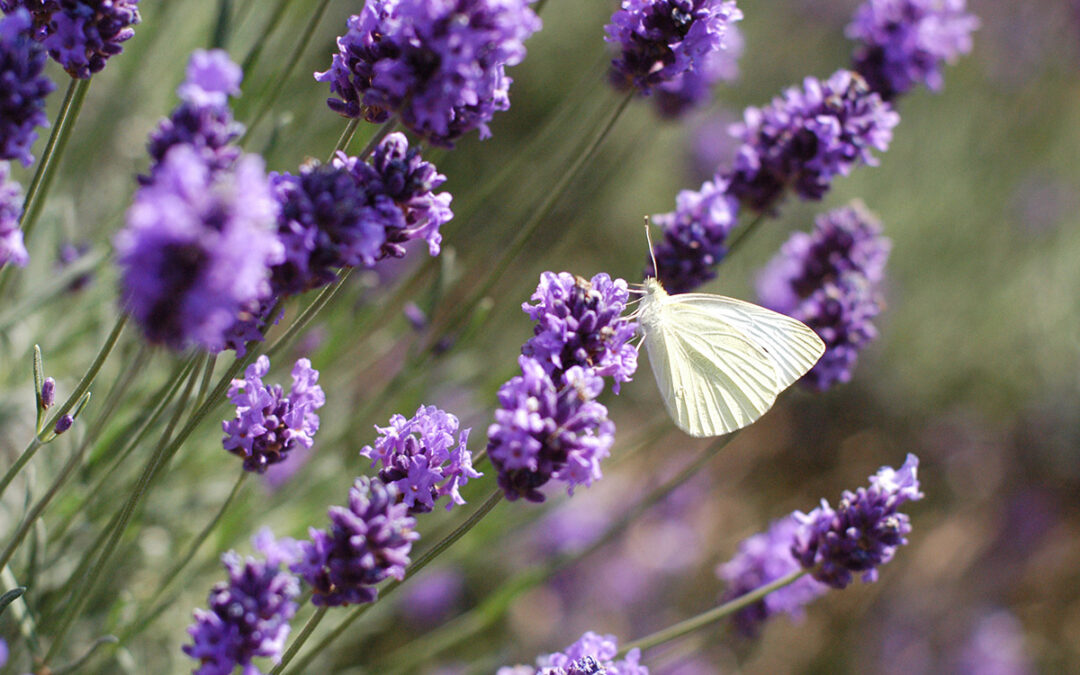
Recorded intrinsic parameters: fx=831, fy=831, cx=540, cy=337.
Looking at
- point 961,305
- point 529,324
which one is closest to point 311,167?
point 529,324

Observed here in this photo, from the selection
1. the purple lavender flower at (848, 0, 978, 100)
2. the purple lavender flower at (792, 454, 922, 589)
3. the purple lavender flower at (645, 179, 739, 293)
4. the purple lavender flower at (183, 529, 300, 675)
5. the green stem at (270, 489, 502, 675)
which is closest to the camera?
the purple lavender flower at (183, 529, 300, 675)

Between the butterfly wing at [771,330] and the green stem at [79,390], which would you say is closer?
the green stem at [79,390]

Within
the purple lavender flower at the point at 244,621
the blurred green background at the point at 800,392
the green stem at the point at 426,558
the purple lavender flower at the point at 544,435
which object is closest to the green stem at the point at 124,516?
the purple lavender flower at the point at 244,621

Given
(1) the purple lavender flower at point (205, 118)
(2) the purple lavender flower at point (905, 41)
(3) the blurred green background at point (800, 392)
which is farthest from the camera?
(3) the blurred green background at point (800, 392)

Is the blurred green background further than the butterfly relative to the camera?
Yes

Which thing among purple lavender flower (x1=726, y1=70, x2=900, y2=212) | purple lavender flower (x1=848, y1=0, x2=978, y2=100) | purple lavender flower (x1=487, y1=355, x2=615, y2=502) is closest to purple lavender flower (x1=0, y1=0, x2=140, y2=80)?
purple lavender flower (x1=487, y1=355, x2=615, y2=502)

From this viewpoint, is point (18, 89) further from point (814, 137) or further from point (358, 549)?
point (814, 137)

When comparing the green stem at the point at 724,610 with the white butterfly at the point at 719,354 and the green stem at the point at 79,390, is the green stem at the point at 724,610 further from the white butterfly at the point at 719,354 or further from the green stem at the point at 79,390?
the green stem at the point at 79,390

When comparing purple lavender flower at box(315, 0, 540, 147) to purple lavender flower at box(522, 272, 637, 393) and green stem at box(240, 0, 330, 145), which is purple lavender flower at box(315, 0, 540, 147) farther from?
green stem at box(240, 0, 330, 145)
